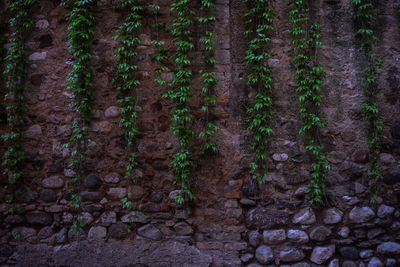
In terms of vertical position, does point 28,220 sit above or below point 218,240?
above

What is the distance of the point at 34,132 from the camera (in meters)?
2.70

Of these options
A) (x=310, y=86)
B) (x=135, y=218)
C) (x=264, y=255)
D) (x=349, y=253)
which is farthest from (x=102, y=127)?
(x=349, y=253)

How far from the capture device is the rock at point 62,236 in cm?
251

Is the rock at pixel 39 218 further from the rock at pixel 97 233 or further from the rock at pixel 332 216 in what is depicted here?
the rock at pixel 332 216

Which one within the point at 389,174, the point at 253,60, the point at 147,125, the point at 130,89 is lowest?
the point at 389,174

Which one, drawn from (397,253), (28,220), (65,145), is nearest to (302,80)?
(397,253)

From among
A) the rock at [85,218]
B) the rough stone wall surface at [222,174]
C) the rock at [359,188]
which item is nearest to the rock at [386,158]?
the rough stone wall surface at [222,174]

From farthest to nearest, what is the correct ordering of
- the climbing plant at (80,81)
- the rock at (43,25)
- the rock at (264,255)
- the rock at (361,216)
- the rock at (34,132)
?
1. the rock at (43,25)
2. the rock at (34,132)
3. the climbing plant at (80,81)
4. the rock at (361,216)
5. the rock at (264,255)

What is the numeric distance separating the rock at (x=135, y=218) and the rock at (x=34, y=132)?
131 cm

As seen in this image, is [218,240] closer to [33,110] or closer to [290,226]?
[290,226]

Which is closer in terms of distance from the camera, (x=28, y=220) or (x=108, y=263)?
(x=108, y=263)

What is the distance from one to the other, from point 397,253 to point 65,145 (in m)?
3.45

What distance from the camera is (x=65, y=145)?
8.37 ft

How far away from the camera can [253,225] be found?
2.45 metres
